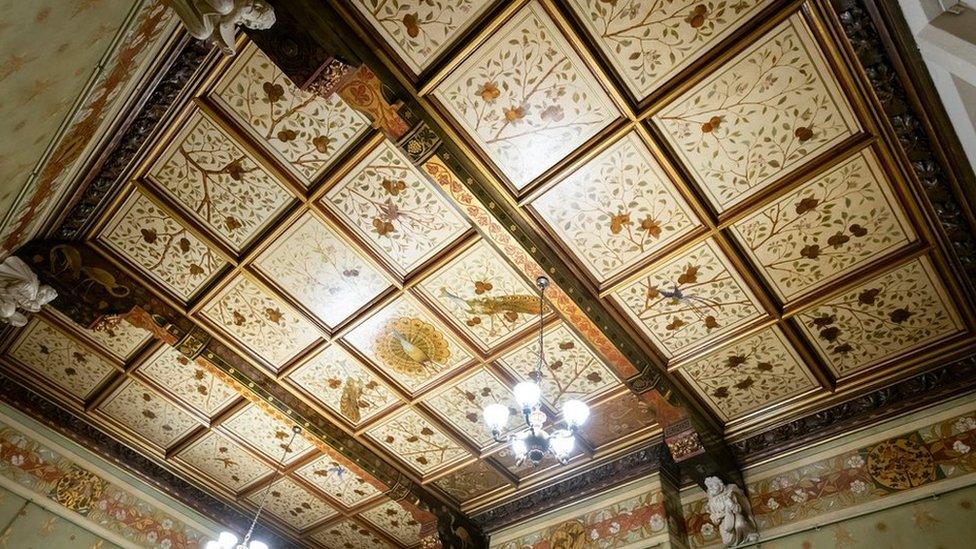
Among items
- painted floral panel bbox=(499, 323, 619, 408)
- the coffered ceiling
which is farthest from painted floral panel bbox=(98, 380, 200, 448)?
painted floral panel bbox=(499, 323, 619, 408)

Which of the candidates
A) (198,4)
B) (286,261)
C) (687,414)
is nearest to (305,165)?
(286,261)

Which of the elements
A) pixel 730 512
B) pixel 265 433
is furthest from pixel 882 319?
pixel 265 433

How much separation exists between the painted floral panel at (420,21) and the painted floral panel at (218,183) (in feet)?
4.90

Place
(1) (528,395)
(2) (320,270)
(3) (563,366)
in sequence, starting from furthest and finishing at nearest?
(3) (563,366), (2) (320,270), (1) (528,395)

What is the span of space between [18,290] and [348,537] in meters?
5.09

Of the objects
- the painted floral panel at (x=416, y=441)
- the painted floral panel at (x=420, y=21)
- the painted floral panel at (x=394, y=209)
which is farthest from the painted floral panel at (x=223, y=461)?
the painted floral panel at (x=420, y=21)

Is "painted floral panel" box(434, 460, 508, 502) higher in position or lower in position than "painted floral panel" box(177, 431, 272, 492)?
lower

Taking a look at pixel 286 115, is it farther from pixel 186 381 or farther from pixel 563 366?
pixel 186 381

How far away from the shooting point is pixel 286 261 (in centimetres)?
509

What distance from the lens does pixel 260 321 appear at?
18.3 ft

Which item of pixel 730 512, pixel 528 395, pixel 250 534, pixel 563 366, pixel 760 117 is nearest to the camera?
pixel 760 117

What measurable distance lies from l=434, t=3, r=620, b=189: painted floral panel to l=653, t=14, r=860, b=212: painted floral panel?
54 cm

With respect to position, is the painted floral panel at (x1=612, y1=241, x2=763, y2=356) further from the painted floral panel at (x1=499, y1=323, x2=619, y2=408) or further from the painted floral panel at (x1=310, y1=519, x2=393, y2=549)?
the painted floral panel at (x1=310, y1=519, x2=393, y2=549)

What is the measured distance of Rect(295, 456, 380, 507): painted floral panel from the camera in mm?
7039
